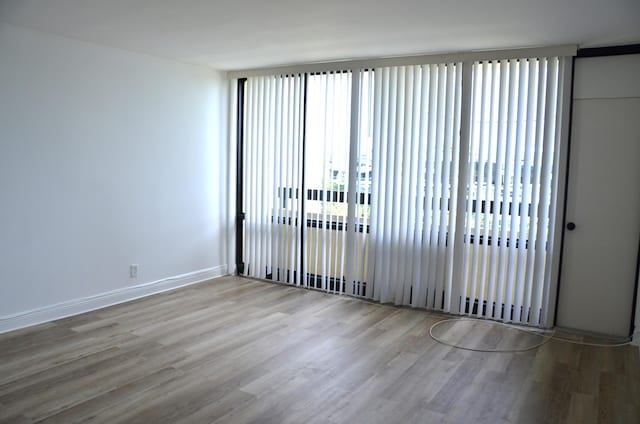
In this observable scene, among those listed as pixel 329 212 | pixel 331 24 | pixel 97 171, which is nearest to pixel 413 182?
pixel 329 212

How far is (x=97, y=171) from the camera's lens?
4727mm

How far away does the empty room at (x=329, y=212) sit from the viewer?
3.35 meters

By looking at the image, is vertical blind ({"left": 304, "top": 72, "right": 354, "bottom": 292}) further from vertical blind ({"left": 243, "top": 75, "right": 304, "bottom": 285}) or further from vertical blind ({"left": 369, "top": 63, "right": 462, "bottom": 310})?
vertical blind ({"left": 369, "top": 63, "right": 462, "bottom": 310})

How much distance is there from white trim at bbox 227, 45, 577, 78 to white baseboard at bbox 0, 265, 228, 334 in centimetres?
246

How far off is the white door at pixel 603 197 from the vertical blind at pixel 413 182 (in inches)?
7.4

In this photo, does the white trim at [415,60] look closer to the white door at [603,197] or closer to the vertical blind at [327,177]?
the vertical blind at [327,177]

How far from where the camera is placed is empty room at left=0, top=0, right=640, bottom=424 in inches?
132

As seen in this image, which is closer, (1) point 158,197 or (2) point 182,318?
(2) point 182,318

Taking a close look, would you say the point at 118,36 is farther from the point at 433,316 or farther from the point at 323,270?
the point at 433,316

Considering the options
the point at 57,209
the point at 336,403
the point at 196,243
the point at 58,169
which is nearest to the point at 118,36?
the point at 58,169

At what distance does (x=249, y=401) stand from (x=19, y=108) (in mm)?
3037

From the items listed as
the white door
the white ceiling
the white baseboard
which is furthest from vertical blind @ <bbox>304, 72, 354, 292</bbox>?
the white door

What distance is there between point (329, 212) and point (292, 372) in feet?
7.80

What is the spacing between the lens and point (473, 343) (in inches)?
166
